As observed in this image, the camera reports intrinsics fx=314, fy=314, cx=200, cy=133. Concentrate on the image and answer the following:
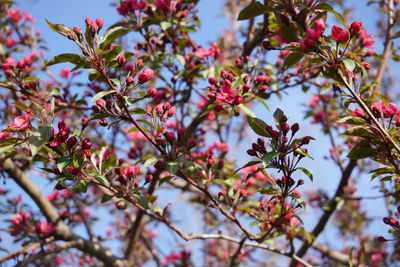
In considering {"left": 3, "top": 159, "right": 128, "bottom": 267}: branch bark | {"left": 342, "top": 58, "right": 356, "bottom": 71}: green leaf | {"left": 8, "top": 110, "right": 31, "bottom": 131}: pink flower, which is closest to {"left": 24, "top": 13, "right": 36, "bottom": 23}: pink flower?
{"left": 3, "top": 159, "right": 128, "bottom": 267}: branch bark

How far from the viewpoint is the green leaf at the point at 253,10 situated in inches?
57.8

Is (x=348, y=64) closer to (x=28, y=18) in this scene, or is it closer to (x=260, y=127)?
(x=260, y=127)

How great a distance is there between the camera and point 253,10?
58.9 inches

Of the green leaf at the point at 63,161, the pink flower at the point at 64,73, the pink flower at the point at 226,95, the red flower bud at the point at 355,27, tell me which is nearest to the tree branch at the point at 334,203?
the pink flower at the point at 226,95

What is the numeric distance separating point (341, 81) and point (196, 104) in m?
3.20

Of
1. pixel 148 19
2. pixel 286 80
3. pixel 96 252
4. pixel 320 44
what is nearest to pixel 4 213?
pixel 96 252

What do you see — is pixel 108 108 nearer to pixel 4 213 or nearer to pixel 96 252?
pixel 96 252

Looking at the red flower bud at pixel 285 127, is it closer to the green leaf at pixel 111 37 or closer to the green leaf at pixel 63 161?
the green leaf at pixel 111 37

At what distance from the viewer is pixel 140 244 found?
554 cm

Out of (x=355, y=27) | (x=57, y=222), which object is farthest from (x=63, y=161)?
(x=57, y=222)

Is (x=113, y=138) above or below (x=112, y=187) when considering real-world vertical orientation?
above

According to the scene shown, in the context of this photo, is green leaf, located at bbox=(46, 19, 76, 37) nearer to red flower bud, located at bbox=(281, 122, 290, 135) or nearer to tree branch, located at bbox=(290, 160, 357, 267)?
red flower bud, located at bbox=(281, 122, 290, 135)

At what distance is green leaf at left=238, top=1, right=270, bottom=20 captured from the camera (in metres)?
1.47

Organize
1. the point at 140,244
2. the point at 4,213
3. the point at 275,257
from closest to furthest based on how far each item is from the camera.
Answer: the point at 4,213, the point at 140,244, the point at 275,257
